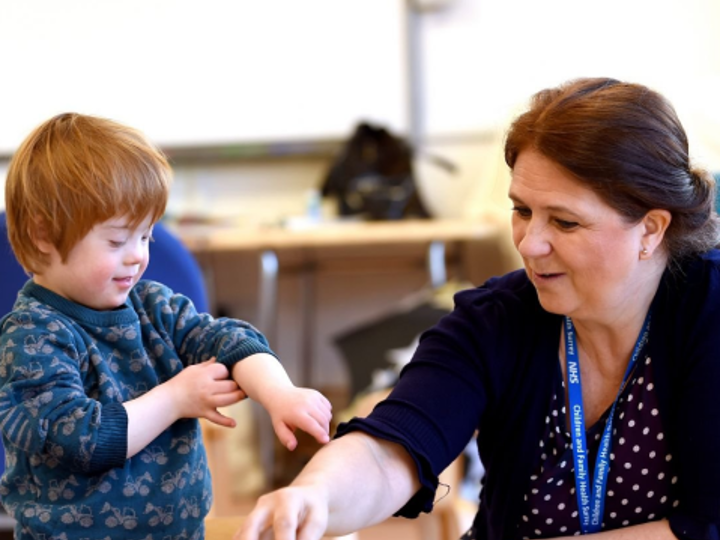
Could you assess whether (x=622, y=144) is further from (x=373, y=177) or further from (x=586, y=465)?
(x=373, y=177)

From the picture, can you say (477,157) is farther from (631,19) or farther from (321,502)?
(321,502)

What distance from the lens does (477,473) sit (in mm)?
2438

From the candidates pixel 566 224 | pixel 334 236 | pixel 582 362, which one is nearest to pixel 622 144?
pixel 566 224

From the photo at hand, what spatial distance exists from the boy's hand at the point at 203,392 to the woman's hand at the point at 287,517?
12cm

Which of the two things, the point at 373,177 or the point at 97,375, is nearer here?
the point at 97,375

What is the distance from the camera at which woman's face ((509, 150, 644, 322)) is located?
1.07 meters

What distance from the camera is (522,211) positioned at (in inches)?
44.3

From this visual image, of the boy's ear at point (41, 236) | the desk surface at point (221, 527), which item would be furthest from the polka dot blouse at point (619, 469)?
the boy's ear at point (41, 236)

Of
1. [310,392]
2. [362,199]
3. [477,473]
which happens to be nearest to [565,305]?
[310,392]

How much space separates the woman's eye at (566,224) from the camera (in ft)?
3.54

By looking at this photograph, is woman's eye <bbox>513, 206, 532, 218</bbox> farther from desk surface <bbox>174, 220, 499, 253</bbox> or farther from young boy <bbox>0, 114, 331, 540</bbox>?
desk surface <bbox>174, 220, 499, 253</bbox>

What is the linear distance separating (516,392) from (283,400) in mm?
396

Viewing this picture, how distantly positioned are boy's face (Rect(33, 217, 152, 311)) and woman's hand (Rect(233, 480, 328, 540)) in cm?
26

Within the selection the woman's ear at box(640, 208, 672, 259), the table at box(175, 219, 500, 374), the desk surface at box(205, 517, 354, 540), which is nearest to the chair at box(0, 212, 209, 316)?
the desk surface at box(205, 517, 354, 540)
